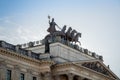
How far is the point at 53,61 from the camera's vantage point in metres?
63.8

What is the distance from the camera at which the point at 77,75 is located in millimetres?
65875

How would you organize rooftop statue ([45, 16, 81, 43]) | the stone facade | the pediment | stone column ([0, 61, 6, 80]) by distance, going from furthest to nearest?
rooftop statue ([45, 16, 81, 43])
the pediment
the stone facade
stone column ([0, 61, 6, 80])

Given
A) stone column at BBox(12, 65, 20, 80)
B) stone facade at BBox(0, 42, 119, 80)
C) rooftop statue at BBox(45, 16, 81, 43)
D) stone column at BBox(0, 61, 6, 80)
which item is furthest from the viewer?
rooftop statue at BBox(45, 16, 81, 43)

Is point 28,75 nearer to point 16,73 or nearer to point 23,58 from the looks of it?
point 16,73

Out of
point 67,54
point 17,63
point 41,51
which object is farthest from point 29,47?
point 17,63

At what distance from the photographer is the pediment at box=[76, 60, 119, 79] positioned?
68.5 meters

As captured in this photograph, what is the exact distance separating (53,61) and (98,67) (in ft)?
41.1

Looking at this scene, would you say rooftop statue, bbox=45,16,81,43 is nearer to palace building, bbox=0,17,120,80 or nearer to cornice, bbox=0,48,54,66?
palace building, bbox=0,17,120,80

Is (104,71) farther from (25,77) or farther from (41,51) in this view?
(25,77)

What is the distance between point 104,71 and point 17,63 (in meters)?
22.7

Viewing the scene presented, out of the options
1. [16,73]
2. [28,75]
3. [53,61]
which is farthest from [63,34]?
[16,73]

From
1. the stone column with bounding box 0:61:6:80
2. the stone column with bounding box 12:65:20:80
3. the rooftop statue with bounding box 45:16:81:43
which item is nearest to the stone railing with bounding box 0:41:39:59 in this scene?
the stone column with bounding box 0:61:6:80

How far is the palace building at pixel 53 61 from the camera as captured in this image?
5799 cm

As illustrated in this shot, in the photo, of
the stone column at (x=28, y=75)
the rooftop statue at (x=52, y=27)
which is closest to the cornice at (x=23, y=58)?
the stone column at (x=28, y=75)
